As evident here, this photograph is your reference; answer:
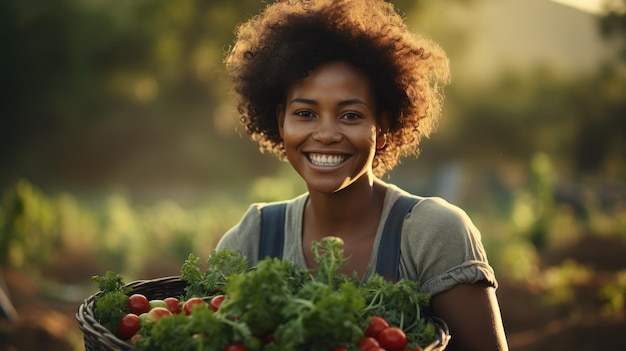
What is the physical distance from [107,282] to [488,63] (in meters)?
11.5

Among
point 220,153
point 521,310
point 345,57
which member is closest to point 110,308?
point 345,57

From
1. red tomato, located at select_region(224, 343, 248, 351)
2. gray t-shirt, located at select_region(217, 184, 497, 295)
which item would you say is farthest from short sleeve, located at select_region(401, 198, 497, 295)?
red tomato, located at select_region(224, 343, 248, 351)

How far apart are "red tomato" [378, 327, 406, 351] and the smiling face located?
0.82 meters

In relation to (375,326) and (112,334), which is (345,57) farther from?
(112,334)

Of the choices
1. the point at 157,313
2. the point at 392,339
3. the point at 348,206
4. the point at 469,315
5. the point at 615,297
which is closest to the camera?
the point at 392,339

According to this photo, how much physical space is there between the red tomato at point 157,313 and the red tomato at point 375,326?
0.58 meters

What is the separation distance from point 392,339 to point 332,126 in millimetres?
921

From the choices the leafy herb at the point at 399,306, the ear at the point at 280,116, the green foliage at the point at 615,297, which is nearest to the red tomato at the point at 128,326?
the leafy herb at the point at 399,306

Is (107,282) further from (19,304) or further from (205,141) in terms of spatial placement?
(205,141)

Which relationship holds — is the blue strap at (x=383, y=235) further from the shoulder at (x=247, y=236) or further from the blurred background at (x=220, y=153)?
the blurred background at (x=220, y=153)

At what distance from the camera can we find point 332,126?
2625mm

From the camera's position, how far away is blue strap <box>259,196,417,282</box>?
8.75 ft

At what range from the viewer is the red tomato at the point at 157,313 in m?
2.08

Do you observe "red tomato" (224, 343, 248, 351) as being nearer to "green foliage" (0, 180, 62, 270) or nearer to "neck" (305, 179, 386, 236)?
"neck" (305, 179, 386, 236)
